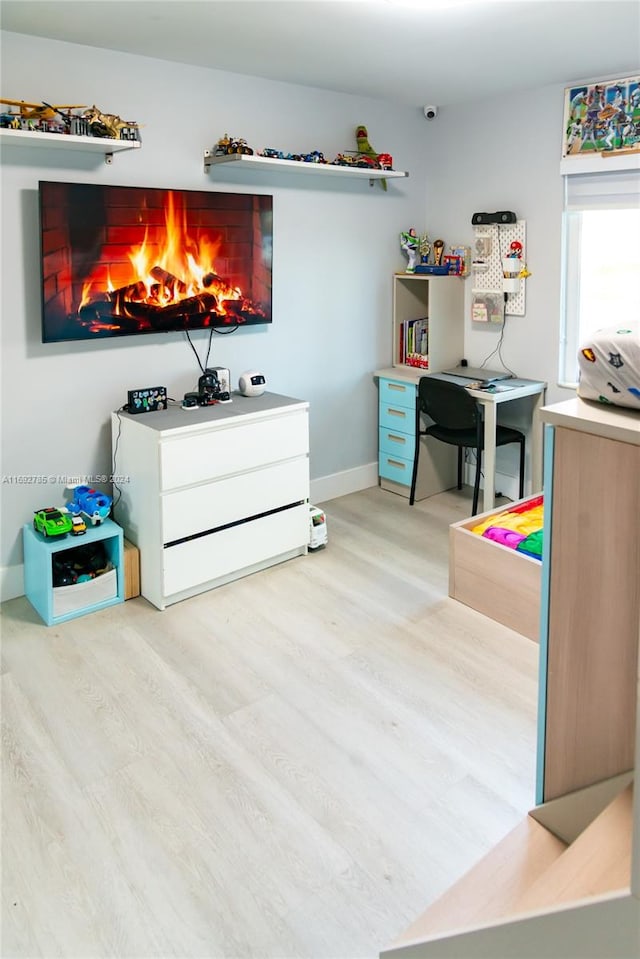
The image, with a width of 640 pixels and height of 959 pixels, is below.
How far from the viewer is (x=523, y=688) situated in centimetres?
279

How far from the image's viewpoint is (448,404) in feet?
13.9

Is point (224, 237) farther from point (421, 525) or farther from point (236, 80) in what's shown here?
point (421, 525)

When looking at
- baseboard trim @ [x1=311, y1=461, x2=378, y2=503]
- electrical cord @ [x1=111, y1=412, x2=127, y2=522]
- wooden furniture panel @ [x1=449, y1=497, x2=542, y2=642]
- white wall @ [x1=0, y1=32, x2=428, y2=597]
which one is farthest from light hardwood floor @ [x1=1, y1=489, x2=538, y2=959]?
baseboard trim @ [x1=311, y1=461, x2=378, y2=503]

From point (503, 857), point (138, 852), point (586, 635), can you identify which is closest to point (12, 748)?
point (138, 852)

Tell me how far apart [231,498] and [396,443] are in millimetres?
1577

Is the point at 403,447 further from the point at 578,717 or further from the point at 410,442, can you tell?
the point at 578,717

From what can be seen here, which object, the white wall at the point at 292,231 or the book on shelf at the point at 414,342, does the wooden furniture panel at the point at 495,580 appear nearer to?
the white wall at the point at 292,231

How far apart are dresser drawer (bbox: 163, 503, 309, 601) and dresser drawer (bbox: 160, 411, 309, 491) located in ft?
0.91

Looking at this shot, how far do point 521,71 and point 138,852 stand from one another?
12.3ft

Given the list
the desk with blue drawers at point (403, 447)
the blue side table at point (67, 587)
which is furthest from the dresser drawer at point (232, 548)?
the desk with blue drawers at point (403, 447)

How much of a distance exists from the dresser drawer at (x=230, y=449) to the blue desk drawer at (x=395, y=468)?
112 cm

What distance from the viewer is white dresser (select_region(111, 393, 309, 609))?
131 inches

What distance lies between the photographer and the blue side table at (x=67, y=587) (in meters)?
3.24

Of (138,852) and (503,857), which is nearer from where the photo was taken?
(503,857)
